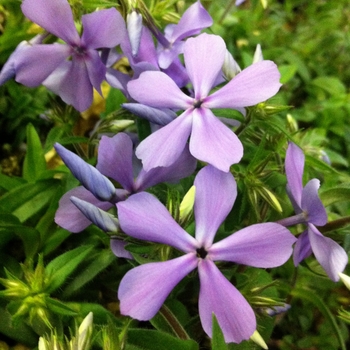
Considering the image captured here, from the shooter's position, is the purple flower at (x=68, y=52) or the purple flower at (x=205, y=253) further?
the purple flower at (x=68, y=52)

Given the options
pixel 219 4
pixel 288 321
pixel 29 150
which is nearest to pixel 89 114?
pixel 29 150

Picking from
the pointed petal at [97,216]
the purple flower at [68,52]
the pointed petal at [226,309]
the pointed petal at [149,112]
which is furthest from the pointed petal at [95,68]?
the pointed petal at [226,309]

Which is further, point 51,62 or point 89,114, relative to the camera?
point 89,114

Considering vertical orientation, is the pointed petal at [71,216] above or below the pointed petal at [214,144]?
below

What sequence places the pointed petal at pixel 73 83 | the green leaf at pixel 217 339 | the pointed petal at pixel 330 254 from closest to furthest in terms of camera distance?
the green leaf at pixel 217 339 < the pointed petal at pixel 330 254 < the pointed petal at pixel 73 83

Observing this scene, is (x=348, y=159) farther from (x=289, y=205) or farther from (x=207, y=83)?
(x=207, y=83)

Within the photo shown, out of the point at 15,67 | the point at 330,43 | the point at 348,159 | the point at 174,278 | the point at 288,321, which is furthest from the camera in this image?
the point at 330,43

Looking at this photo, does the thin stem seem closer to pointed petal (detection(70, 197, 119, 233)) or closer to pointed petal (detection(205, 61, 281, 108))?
pointed petal (detection(70, 197, 119, 233))

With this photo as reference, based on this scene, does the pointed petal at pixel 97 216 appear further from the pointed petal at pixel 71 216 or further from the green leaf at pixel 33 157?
the green leaf at pixel 33 157
